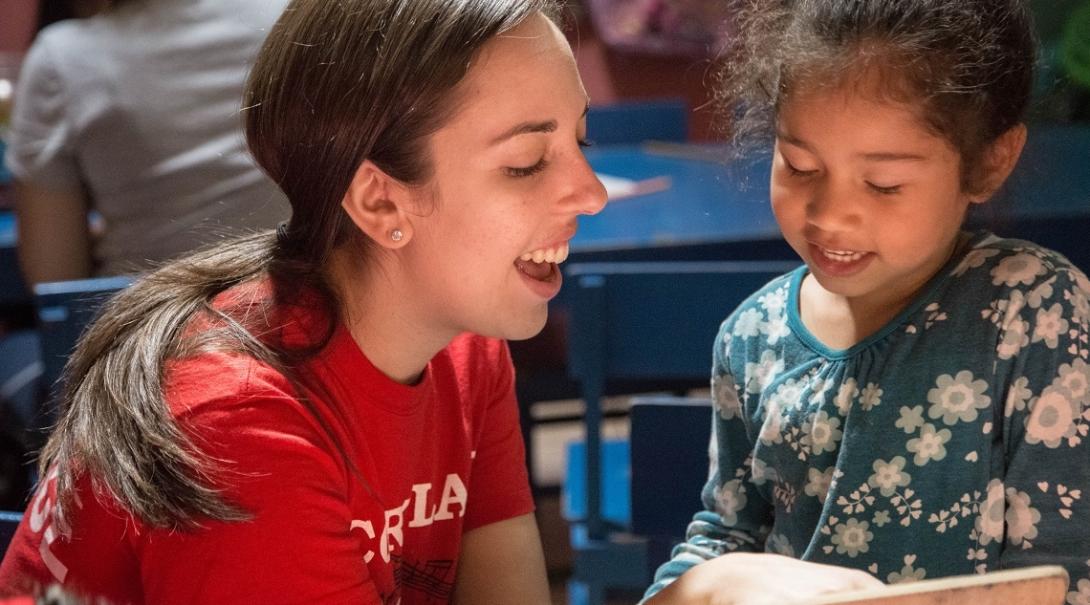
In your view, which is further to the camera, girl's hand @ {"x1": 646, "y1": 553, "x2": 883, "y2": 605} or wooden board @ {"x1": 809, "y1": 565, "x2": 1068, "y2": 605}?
girl's hand @ {"x1": 646, "y1": 553, "x2": 883, "y2": 605}

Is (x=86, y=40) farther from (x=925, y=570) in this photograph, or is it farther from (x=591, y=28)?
(x=591, y=28)

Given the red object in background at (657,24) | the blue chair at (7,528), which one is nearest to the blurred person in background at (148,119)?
the blue chair at (7,528)

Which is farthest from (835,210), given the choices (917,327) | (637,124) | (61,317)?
Result: (637,124)

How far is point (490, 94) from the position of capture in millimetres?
1136

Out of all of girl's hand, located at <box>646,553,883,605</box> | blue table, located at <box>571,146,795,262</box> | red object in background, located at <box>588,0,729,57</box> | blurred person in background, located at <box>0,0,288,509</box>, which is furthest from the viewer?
red object in background, located at <box>588,0,729,57</box>

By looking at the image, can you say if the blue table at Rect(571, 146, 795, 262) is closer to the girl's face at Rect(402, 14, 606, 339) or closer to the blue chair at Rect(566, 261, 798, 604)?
the blue chair at Rect(566, 261, 798, 604)

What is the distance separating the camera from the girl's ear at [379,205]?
1152 millimetres

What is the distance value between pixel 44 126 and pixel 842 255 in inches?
65.7

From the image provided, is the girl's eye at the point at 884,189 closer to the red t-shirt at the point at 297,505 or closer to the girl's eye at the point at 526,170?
the girl's eye at the point at 526,170

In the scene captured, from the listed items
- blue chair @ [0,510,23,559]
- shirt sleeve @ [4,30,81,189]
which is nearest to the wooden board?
blue chair @ [0,510,23,559]

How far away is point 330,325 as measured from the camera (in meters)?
1.17

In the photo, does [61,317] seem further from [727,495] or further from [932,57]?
[932,57]

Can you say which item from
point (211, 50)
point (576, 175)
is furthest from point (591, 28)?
point (576, 175)

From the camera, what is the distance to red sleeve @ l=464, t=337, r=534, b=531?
1370 millimetres
